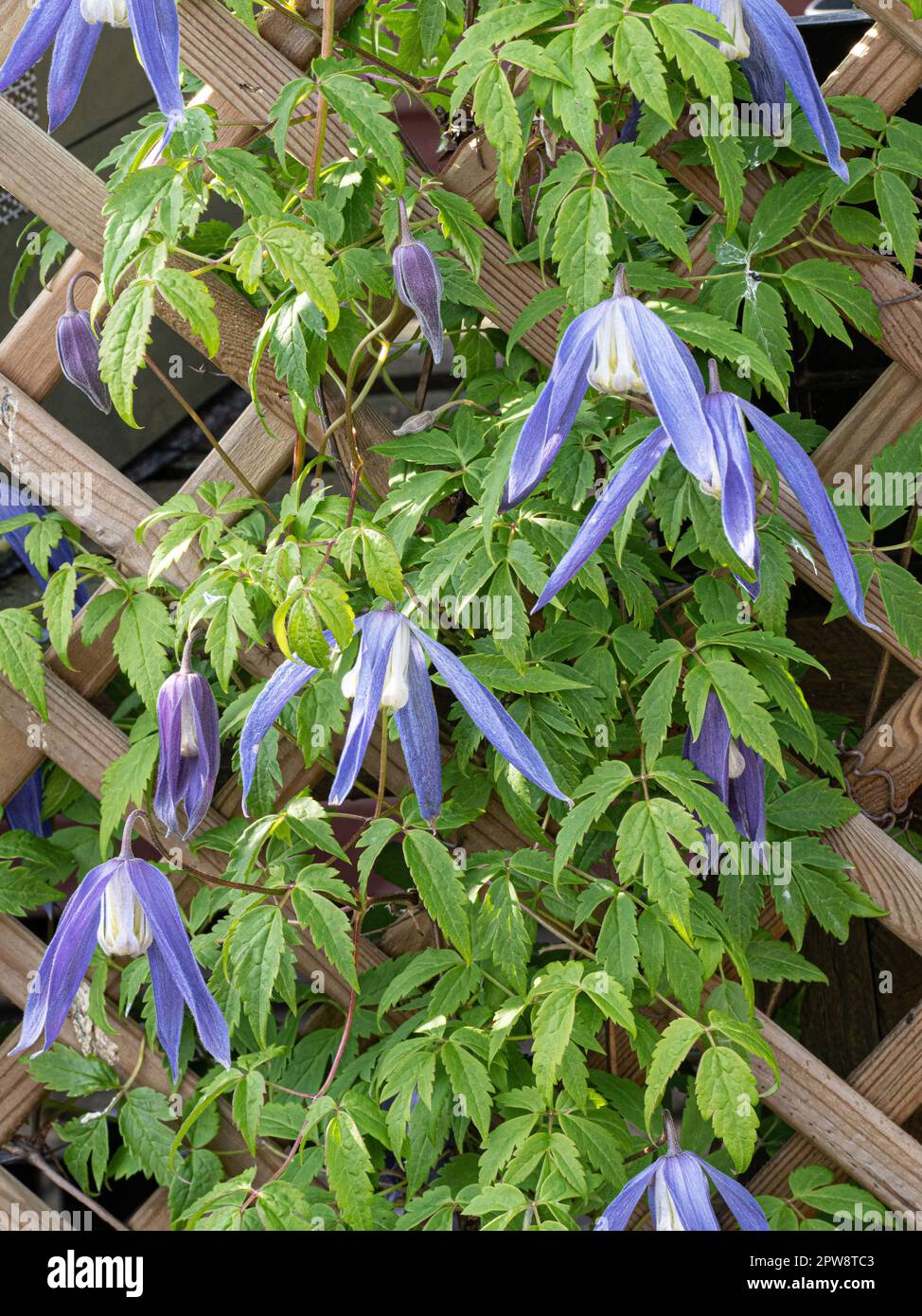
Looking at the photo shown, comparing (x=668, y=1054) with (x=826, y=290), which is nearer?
(x=668, y=1054)

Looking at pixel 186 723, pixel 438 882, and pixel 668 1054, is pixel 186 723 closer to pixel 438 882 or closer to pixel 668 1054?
pixel 438 882

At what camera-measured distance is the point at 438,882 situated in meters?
1.05

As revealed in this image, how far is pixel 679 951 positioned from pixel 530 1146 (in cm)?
20

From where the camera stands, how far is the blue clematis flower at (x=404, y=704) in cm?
91

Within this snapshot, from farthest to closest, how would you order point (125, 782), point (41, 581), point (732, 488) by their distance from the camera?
point (41, 581) < point (125, 782) < point (732, 488)

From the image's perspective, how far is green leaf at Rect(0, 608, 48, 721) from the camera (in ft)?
4.10

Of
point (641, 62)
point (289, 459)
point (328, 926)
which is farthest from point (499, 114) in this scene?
point (328, 926)

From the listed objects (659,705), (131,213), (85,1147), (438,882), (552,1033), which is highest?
(131,213)

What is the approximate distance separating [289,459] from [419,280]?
0.28 meters

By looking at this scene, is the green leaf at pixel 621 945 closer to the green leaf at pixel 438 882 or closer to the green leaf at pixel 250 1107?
the green leaf at pixel 438 882

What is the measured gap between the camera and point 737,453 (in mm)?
867

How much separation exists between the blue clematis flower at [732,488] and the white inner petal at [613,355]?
0.04 meters

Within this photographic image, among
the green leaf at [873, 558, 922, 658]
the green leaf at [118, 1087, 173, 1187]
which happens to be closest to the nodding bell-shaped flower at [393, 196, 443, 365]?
the green leaf at [873, 558, 922, 658]

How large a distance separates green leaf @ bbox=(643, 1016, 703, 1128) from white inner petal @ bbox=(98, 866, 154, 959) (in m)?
0.42
